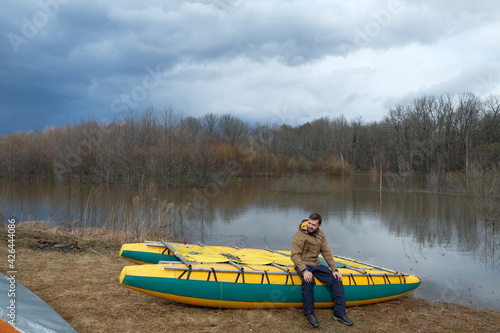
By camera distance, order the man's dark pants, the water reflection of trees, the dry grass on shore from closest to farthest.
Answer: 1. the dry grass on shore
2. the man's dark pants
3. the water reflection of trees

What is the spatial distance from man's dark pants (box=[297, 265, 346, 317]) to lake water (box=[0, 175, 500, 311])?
2.62m

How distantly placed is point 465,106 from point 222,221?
1652 inches

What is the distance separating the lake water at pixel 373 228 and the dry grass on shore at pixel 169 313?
134cm

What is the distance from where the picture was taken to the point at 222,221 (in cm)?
1534

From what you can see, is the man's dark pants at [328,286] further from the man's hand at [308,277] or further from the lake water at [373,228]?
the lake water at [373,228]

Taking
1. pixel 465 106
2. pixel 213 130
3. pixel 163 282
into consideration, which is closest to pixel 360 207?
pixel 163 282

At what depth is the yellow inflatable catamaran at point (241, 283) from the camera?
15.5 ft

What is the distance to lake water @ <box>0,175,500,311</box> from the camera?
8320 millimetres

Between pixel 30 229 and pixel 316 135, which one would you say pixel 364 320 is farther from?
pixel 316 135

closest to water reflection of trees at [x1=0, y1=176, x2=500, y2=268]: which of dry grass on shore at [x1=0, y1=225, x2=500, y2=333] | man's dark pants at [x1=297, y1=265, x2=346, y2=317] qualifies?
dry grass on shore at [x1=0, y1=225, x2=500, y2=333]

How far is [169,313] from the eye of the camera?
4789mm

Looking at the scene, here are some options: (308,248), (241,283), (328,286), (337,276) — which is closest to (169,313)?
(241,283)

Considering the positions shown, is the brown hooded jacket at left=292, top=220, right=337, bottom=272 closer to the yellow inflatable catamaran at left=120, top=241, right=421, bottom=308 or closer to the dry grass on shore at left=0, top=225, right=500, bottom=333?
the yellow inflatable catamaran at left=120, top=241, right=421, bottom=308

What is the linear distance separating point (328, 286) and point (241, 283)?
1.21 meters
